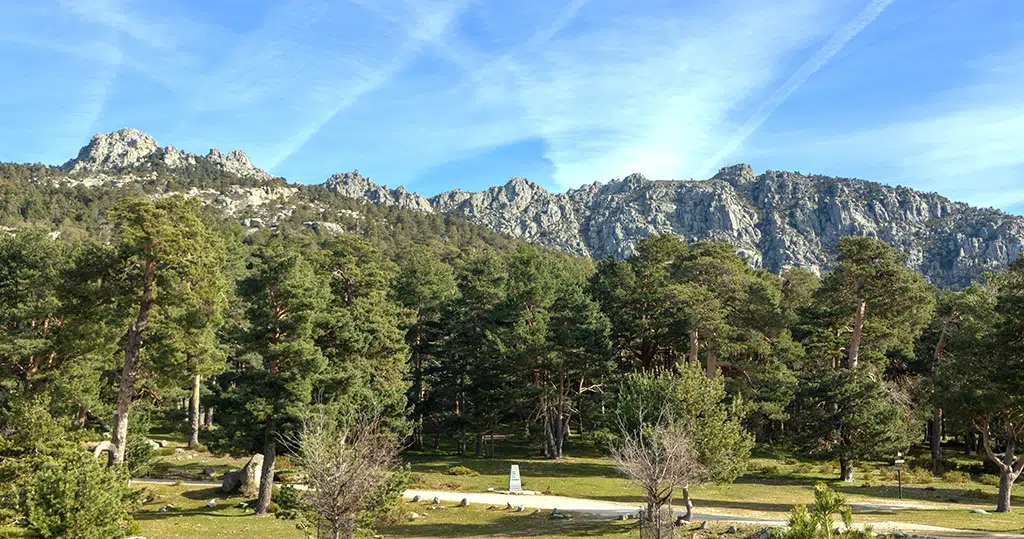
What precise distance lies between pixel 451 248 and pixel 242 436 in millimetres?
103650

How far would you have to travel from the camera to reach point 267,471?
28203mm

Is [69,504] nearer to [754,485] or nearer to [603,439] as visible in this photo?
[603,439]

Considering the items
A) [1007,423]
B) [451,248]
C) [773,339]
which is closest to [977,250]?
[451,248]

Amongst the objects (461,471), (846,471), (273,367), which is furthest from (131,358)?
(846,471)

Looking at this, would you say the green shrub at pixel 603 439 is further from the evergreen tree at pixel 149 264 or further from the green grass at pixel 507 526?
the evergreen tree at pixel 149 264

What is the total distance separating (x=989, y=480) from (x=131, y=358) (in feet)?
163

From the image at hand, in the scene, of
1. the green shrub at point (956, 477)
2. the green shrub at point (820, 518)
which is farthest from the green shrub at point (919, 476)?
the green shrub at point (820, 518)

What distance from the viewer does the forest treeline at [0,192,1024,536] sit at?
82.4ft

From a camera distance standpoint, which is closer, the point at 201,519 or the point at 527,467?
the point at 201,519

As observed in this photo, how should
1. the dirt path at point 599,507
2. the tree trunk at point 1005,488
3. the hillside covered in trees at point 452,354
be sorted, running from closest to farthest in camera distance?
the dirt path at point 599,507
the hillside covered in trees at point 452,354
the tree trunk at point 1005,488

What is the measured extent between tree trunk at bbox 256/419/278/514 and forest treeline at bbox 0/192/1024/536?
0.12 metres

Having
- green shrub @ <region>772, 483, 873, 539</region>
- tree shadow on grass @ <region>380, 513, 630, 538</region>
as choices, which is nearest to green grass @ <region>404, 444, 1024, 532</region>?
tree shadow on grass @ <region>380, 513, 630, 538</region>

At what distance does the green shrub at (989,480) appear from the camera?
39275mm

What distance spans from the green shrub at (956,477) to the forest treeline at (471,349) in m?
2.73
